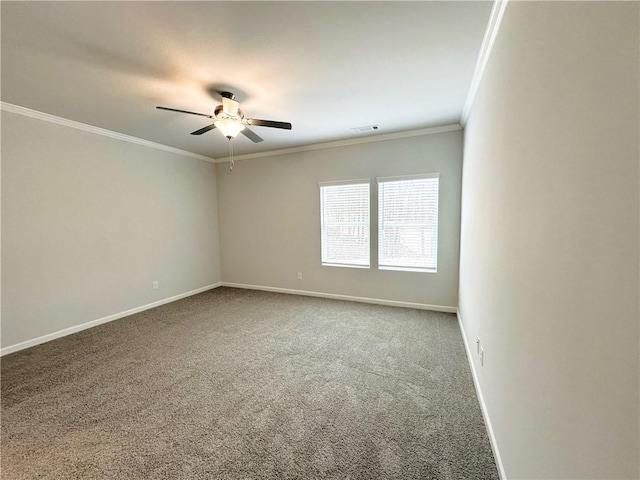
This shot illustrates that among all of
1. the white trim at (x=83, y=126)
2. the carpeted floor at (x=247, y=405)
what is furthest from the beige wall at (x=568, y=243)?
the white trim at (x=83, y=126)

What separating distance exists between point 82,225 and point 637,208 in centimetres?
491

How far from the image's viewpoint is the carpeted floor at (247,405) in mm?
1624

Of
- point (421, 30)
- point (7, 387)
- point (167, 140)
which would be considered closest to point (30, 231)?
point (7, 387)

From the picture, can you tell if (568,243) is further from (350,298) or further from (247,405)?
(350,298)

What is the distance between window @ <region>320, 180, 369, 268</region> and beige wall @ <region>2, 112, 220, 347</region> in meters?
2.58

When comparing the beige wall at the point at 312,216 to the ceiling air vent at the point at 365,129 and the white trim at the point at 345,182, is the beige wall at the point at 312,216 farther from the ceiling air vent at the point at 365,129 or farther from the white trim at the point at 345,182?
the ceiling air vent at the point at 365,129

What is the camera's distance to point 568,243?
0.85 metres

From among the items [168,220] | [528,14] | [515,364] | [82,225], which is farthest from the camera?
[168,220]

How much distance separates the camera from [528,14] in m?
1.22

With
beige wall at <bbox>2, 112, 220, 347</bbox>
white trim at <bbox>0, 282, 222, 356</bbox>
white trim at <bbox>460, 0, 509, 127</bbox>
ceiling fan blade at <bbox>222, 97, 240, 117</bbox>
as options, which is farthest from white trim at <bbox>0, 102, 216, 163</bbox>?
white trim at <bbox>460, 0, 509, 127</bbox>

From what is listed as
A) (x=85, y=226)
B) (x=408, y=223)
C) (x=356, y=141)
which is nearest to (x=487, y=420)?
(x=408, y=223)

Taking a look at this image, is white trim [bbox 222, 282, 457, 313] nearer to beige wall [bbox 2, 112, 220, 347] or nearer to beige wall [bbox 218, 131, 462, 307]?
beige wall [bbox 218, 131, 462, 307]

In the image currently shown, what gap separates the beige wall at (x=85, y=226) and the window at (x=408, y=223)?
3573 mm

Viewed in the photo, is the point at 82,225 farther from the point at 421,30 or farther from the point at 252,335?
the point at 421,30
